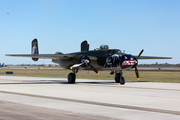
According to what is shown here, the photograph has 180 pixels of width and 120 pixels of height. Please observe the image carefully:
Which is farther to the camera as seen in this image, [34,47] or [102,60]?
[34,47]

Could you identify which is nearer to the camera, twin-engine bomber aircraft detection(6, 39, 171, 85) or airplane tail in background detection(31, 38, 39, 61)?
twin-engine bomber aircraft detection(6, 39, 171, 85)

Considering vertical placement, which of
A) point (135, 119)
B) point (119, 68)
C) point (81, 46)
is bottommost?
point (135, 119)

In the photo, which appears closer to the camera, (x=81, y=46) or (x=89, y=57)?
(x=89, y=57)

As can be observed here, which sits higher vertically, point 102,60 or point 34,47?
point 34,47

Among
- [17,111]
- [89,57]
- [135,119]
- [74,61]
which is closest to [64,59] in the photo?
[74,61]

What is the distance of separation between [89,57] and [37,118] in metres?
21.4

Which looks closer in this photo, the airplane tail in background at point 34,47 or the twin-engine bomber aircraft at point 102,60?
the twin-engine bomber aircraft at point 102,60

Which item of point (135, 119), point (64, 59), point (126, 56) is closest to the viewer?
point (135, 119)

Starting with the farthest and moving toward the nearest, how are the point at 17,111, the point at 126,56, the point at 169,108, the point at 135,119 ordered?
the point at 126,56 < the point at 169,108 < the point at 17,111 < the point at 135,119

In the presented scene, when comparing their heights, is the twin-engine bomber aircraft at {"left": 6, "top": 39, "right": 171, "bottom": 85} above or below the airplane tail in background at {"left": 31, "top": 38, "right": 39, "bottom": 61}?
below

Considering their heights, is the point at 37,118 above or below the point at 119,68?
below

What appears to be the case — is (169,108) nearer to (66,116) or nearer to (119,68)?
(66,116)

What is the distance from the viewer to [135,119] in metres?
9.73

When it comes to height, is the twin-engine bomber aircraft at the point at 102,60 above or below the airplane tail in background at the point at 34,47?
below
